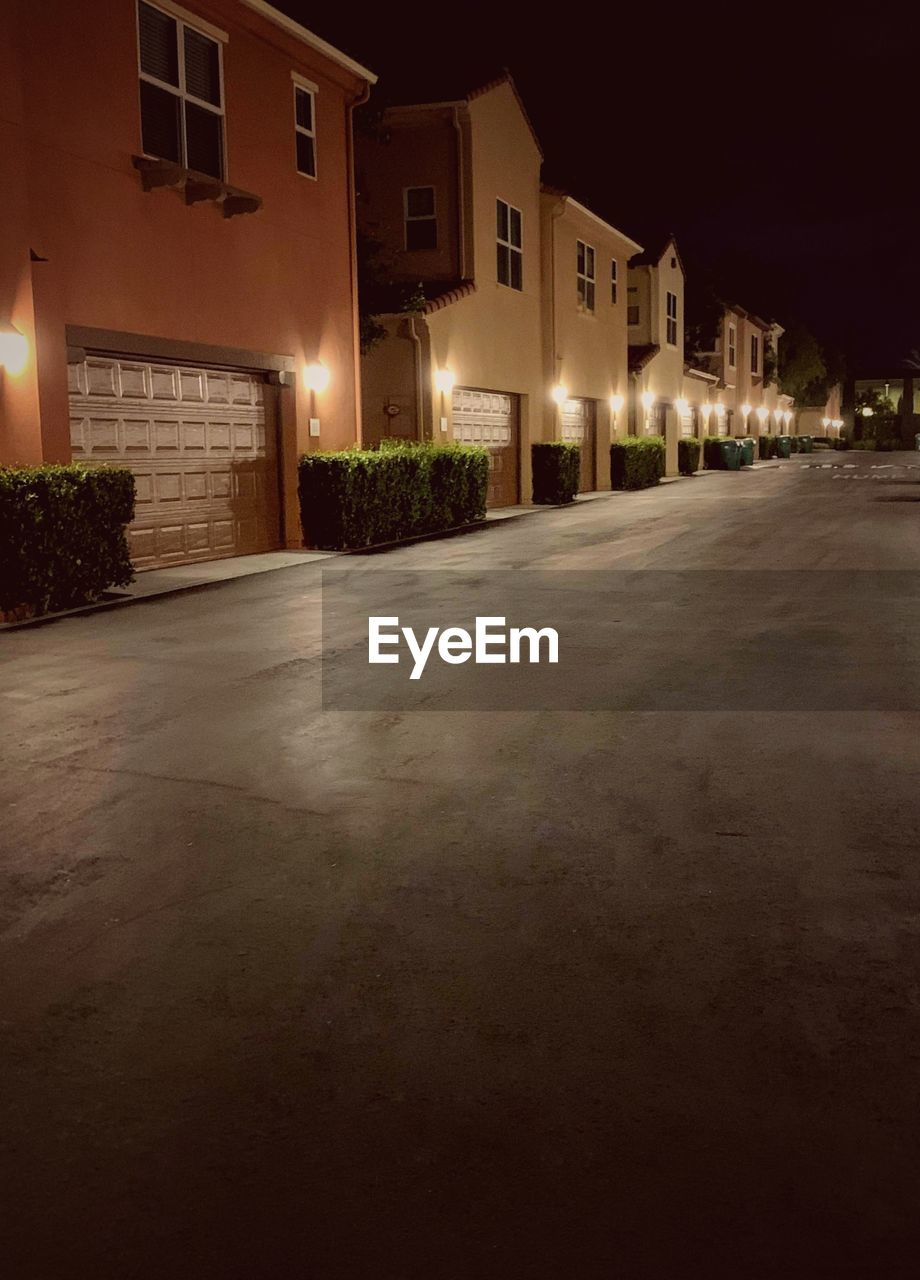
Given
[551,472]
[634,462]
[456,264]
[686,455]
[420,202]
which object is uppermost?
[420,202]

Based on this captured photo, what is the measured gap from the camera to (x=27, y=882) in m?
4.83

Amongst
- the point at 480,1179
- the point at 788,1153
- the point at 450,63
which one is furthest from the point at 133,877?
the point at 450,63

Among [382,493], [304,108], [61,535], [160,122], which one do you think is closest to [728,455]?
[382,493]

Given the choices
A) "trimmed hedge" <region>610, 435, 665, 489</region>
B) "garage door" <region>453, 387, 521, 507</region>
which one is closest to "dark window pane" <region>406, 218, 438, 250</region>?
"garage door" <region>453, 387, 521, 507</region>

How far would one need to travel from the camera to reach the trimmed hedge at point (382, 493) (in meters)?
18.1

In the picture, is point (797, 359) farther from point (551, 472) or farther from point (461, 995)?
point (461, 995)

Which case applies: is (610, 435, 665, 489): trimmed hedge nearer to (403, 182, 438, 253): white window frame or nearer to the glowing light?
(403, 182, 438, 253): white window frame

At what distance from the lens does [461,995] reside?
12.5 feet

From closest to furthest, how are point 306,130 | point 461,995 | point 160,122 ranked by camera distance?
point 461,995 → point 160,122 → point 306,130

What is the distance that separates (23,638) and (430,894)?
723 cm

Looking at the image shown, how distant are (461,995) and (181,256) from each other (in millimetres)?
13263

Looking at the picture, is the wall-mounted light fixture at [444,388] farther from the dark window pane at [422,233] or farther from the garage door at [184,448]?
the garage door at [184,448]

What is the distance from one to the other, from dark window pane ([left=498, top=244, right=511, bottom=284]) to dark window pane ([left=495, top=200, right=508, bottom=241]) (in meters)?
0.24

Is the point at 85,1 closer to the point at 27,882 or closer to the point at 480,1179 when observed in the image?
the point at 27,882
